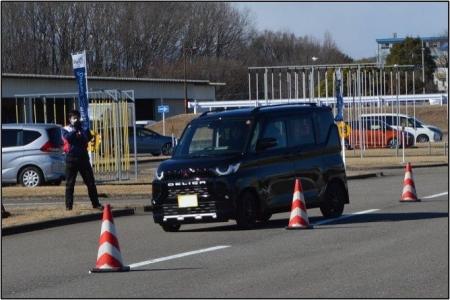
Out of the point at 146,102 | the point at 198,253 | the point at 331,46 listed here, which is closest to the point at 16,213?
the point at 198,253

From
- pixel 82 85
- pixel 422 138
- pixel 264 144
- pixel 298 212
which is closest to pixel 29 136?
pixel 82 85

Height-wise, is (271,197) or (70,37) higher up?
(70,37)

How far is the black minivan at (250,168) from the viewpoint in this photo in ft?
56.6

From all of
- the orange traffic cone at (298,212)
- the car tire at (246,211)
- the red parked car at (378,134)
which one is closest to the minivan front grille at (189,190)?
the car tire at (246,211)

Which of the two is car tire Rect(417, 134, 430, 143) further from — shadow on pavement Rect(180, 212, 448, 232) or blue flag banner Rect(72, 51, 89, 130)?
shadow on pavement Rect(180, 212, 448, 232)

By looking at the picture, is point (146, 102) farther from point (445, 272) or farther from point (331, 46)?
point (445, 272)

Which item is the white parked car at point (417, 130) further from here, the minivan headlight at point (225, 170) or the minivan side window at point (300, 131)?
the minivan headlight at point (225, 170)

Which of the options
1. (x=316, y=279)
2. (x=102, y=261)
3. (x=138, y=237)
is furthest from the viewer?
(x=138, y=237)

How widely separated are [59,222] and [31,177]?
9911 millimetres

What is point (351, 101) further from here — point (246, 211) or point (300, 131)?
point (246, 211)

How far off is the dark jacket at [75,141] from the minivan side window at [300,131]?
453 centimetres

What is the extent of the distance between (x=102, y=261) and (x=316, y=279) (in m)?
2.80

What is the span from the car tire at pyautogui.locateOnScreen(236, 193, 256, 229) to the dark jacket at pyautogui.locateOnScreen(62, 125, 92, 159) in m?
4.70

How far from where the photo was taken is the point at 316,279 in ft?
38.5
